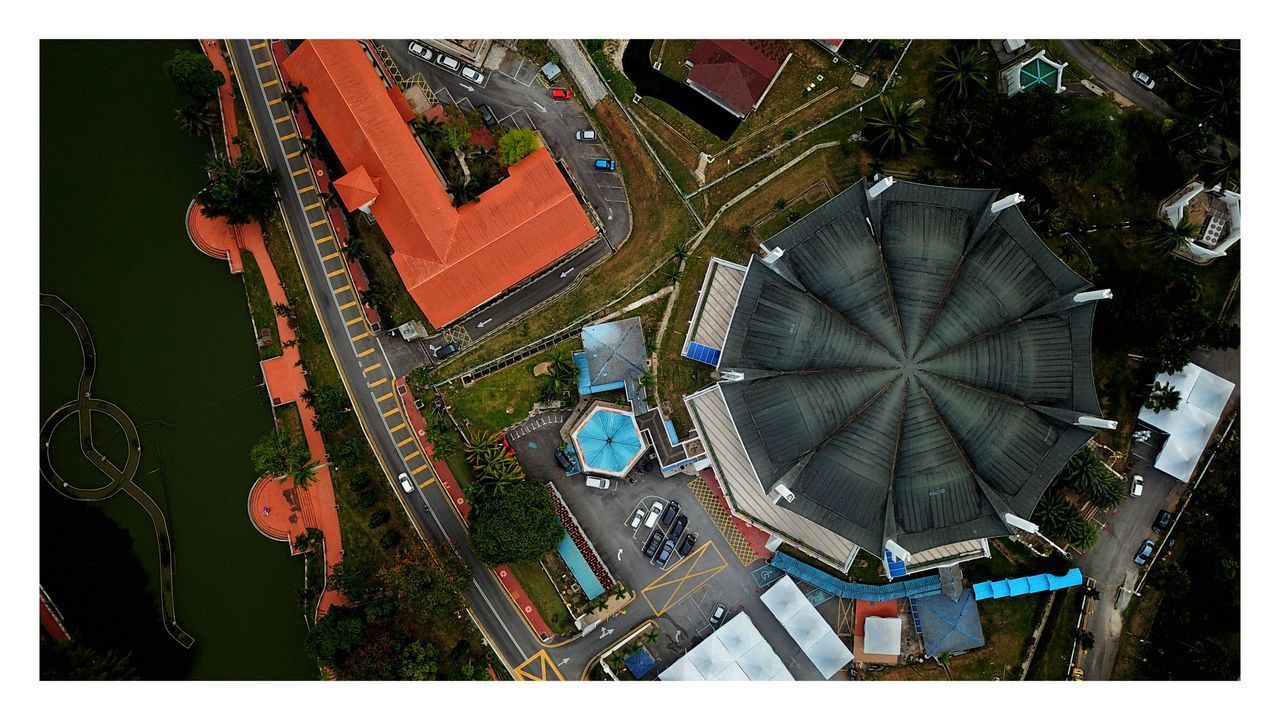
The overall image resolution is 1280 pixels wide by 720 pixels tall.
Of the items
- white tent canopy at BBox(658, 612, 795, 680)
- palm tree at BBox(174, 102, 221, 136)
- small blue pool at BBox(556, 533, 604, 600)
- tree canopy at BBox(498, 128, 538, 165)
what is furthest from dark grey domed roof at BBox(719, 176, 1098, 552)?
palm tree at BBox(174, 102, 221, 136)

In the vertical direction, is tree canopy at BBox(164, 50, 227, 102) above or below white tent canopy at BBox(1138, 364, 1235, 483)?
above

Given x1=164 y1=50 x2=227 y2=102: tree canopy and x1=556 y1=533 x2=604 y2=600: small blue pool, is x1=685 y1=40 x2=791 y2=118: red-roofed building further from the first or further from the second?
x1=164 y1=50 x2=227 y2=102: tree canopy

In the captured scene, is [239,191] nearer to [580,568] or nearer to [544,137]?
[544,137]

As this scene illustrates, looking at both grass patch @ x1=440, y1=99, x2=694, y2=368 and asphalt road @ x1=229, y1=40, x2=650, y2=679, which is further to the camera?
grass patch @ x1=440, y1=99, x2=694, y2=368

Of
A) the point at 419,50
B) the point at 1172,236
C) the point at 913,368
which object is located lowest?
the point at 913,368

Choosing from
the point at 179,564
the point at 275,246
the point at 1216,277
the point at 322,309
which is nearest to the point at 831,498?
the point at 1216,277

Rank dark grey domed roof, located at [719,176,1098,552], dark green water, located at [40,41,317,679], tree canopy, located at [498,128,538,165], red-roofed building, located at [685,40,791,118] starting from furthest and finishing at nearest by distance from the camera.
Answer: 1. dark green water, located at [40,41,317,679]
2. red-roofed building, located at [685,40,791,118]
3. tree canopy, located at [498,128,538,165]
4. dark grey domed roof, located at [719,176,1098,552]

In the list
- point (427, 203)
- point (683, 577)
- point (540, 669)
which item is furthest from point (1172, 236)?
point (540, 669)
